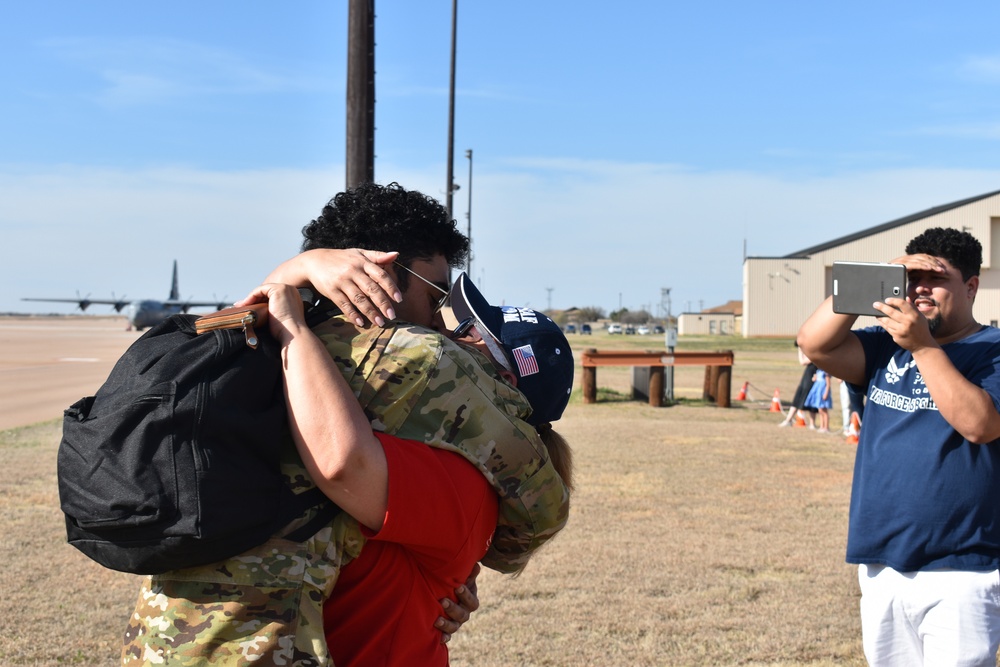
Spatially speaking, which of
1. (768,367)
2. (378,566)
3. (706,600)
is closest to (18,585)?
(706,600)

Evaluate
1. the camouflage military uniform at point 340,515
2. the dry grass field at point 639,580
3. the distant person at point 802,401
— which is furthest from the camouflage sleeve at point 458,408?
the distant person at point 802,401

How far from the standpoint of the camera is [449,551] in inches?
68.7

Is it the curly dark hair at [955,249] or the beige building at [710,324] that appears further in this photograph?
the beige building at [710,324]

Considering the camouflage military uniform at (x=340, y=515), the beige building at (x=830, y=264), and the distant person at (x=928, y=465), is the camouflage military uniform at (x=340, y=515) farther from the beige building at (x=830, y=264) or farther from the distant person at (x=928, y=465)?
the beige building at (x=830, y=264)

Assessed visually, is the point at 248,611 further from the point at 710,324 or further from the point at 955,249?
the point at 710,324

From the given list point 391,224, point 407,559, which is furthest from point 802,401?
point 407,559

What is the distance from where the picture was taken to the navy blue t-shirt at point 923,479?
3.30m

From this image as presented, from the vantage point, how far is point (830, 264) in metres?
64.6

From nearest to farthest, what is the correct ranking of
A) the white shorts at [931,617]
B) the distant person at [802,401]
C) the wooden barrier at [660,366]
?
the white shorts at [931,617] < the distant person at [802,401] < the wooden barrier at [660,366]

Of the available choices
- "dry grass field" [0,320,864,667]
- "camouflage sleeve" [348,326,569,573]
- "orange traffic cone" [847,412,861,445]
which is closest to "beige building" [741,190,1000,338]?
"orange traffic cone" [847,412,861,445]

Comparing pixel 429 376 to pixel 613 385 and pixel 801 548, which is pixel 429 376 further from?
pixel 613 385

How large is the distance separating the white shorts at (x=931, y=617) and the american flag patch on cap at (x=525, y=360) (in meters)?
2.17

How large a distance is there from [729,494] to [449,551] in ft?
27.6

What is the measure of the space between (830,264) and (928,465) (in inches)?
2562
